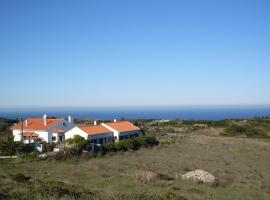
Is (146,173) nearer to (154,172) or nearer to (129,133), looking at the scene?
(154,172)

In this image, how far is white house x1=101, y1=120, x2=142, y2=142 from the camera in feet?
159

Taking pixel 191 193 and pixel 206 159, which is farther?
pixel 206 159

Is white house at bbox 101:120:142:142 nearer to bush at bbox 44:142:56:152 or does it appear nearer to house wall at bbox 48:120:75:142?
house wall at bbox 48:120:75:142

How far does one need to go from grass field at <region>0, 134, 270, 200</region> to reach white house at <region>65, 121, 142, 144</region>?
604cm

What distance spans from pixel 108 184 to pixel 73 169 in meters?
7.82

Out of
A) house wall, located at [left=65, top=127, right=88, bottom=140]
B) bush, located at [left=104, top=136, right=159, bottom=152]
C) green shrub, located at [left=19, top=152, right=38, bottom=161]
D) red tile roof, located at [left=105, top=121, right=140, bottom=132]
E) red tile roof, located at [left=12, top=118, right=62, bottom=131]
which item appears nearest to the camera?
green shrub, located at [left=19, top=152, right=38, bottom=161]

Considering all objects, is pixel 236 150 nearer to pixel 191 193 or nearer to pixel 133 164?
pixel 133 164

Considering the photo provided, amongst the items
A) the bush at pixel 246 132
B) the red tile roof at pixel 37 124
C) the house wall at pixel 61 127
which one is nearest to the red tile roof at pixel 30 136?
the red tile roof at pixel 37 124

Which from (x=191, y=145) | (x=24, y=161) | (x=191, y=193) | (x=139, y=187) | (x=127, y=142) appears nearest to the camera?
(x=191, y=193)

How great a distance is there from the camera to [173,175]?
2612 centimetres

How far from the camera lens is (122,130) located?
49.6m

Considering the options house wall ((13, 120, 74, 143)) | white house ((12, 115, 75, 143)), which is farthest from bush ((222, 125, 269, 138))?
white house ((12, 115, 75, 143))

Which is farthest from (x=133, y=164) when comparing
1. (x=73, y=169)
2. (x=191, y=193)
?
(x=191, y=193)

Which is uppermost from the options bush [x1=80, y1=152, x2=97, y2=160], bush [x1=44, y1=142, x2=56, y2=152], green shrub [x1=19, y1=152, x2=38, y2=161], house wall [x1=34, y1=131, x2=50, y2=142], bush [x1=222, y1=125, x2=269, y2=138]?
house wall [x1=34, y1=131, x2=50, y2=142]
